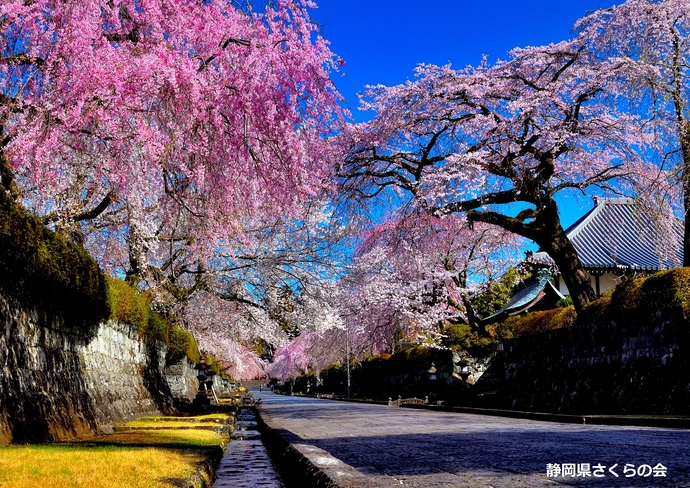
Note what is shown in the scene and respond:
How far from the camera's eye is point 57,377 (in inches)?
345

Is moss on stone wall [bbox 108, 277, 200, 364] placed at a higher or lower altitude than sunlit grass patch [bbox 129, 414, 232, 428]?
higher

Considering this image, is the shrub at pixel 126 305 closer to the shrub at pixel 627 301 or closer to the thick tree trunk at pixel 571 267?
the thick tree trunk at pixel 571 267

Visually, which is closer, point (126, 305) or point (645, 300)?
point (645, 300)

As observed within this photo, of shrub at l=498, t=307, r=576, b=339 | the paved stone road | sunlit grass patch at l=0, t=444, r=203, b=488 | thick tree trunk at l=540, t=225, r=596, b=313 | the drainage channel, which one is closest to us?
the paved stone road

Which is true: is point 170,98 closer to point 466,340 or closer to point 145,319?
point 145,319

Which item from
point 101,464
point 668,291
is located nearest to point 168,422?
point 101,464

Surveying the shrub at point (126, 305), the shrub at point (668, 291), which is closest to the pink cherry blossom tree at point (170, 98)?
the shrub at point (126, 305)

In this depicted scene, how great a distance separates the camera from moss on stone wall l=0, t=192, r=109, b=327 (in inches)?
296

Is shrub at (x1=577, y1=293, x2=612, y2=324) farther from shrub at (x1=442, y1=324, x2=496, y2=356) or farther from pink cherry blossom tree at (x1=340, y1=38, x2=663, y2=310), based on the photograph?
shrub at (x1=442, y1=324, x2=496, y2=356)

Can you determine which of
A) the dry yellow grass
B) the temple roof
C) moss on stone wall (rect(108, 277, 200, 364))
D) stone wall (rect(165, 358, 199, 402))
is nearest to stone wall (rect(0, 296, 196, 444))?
moss on stone wall (rect(108, 277, 200, 364))

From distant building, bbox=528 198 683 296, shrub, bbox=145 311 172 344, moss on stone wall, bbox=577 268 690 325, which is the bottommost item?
shrub, bbox=145 311 172 344

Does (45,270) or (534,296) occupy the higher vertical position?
(534,296)

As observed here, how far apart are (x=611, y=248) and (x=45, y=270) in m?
28.6

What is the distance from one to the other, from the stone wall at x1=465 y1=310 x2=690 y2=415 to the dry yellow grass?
28.5 feet
